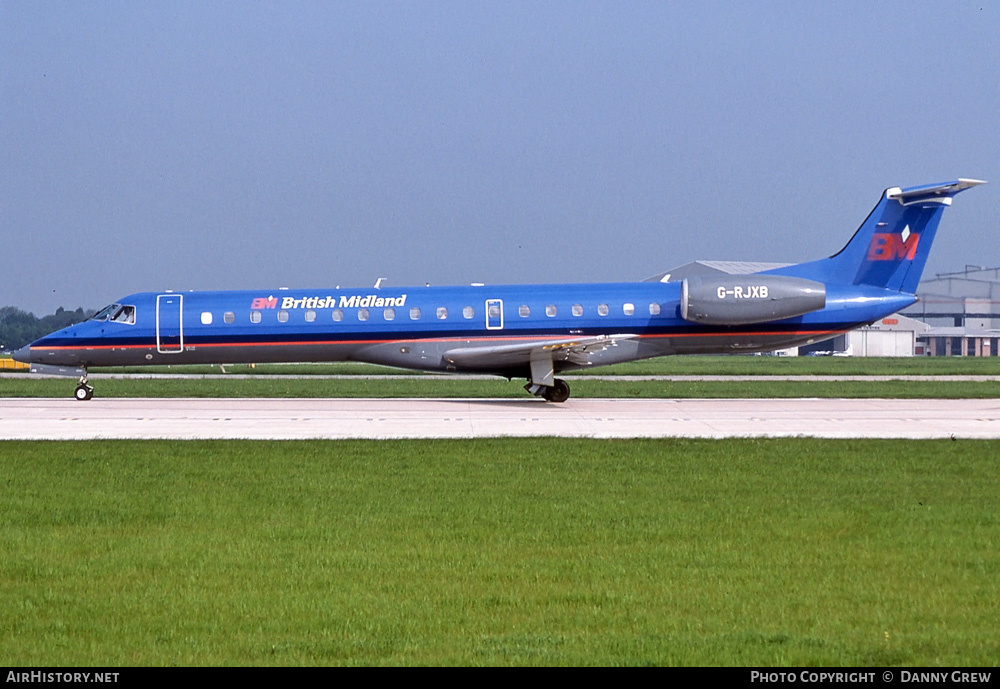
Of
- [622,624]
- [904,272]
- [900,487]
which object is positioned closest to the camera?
[622,624]

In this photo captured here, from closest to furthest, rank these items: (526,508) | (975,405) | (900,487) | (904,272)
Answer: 1. (526,508)
2. (900,487)
3. (975,405)
4. (904,272)

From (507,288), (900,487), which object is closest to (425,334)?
(507,288)

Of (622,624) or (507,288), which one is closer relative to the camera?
(622,624)

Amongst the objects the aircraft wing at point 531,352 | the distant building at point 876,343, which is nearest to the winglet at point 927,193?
the aircraft wing at point 531,352

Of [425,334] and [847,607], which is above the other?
[425,334]

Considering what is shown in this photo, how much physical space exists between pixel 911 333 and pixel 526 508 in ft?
333

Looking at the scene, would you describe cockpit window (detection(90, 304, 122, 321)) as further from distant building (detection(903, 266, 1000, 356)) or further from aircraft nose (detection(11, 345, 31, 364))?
distant building (detection(903, 266, 1000, 356))

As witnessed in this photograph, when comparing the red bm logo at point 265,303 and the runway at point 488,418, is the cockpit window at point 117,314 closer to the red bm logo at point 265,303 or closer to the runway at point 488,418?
the runway at point 488,418

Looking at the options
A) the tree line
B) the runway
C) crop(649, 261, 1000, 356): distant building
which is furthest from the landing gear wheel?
the tree line

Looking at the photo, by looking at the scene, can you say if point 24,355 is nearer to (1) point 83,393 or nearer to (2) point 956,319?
(1) point 83,393

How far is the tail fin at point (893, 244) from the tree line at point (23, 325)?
11991 cm

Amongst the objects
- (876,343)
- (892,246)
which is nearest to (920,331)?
(876,343)

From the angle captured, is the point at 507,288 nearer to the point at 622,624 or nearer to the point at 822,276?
the point at 822,276

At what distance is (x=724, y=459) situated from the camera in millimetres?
16500
